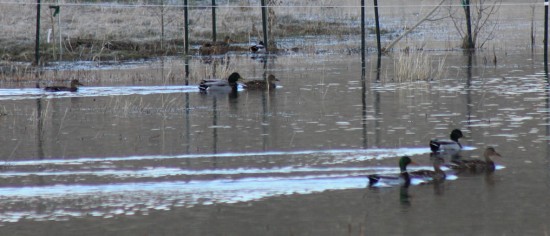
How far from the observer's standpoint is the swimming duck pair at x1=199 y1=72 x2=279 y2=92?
23844 mm

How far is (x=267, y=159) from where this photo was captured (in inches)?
561

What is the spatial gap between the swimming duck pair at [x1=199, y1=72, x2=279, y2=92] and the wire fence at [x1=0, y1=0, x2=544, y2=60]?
10.3 m

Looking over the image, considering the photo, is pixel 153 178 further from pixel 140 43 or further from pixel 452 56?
pixel 140 43

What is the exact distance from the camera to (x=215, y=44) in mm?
37531

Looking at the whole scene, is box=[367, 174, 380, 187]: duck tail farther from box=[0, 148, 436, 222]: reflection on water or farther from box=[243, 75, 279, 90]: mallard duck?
box=[243, 75, 279, 90]: mallard duck

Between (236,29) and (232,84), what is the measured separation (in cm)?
2233

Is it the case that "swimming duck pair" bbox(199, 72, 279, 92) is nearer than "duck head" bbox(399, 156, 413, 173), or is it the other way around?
"duck head" bbox(399, 156, 413, 173)

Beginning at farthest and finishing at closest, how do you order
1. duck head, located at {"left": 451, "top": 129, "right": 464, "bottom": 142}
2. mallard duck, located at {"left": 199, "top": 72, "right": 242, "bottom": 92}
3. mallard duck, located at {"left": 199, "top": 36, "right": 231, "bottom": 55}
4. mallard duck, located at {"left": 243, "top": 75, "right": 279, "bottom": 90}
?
mallard duck, located at {"left": 199, "top": 36, "right": 231, "bottom": 55}
mallard duck, located at {"left": 243, "top": 75, "right": 279, "bottom": 90}
mallard duck, located at {"left": 199, "top": 72, "right": 242, "bottom": 92}
duck head, located at {"left": 451, "top": 129, "right": 464, "bottom": 142}

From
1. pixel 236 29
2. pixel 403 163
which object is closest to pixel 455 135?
pixel 403 163

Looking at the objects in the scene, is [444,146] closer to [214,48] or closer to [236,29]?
[214,48]

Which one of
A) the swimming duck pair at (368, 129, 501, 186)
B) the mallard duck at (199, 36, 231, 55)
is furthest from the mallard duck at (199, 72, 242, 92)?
the mallard duck at (199, 36, 231, 55)

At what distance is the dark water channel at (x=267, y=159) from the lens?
10633 millimetres

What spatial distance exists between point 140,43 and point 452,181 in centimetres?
2780

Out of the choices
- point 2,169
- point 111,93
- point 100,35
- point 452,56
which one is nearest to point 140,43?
point 100,35
